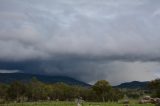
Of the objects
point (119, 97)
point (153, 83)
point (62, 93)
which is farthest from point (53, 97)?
point (153, 83)

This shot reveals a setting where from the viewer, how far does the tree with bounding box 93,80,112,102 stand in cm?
15688

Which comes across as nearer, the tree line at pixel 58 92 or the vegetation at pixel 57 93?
the vegetation at pixel 57 93

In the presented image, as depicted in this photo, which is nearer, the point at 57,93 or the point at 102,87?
the point at 102,87

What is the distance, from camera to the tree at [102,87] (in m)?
157

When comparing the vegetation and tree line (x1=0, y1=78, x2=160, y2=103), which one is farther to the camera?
tree line (x1=0, y1=78, x2=160, y2=103)

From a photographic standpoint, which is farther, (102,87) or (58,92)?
(58,92)

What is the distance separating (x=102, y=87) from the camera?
156750 millimetres

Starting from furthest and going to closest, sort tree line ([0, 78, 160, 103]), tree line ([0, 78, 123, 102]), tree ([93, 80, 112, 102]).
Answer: tree line ([0, 78, 123, 102]) → tree line ([0, 78, 160, 103]) → tree ([93, 80, 112, 102])

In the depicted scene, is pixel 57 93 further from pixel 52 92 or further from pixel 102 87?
pixel 102 87

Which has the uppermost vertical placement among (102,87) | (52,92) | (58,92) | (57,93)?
(52,92)

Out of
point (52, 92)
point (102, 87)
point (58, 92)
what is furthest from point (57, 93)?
point (102, 87)

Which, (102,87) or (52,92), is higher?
(52,92)

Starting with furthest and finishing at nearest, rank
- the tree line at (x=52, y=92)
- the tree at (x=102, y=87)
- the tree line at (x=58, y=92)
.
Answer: the tree line at (x=52, y=92)
the tree line at (x=58, y=92)
the tree at (x=102, y=87)

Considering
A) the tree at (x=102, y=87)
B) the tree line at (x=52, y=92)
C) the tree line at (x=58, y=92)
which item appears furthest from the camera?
the tree line at (x=52, y=92)
